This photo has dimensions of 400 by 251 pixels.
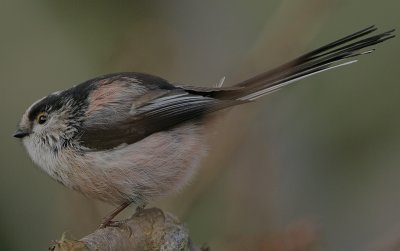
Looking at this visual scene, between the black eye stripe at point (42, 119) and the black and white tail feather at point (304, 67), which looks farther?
the black eye stripe at point (42, 119)

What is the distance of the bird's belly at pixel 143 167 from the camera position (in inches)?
143

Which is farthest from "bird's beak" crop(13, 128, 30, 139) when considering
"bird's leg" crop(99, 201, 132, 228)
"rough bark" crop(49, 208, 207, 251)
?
"rough bark" crop(49, 208, 207, 251)

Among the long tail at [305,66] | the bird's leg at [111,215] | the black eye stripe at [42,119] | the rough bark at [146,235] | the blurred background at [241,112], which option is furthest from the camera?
the black eye stripe at [42,119]

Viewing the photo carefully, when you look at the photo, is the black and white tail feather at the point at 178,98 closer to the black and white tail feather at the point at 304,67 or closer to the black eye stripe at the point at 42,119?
the black and white tail feather at the point at 304,67

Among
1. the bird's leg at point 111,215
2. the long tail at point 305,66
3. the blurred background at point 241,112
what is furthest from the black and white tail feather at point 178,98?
the bird's leg at point 111,215

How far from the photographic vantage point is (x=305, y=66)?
368 centimetres

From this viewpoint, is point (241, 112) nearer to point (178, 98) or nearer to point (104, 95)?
point (178, 98)

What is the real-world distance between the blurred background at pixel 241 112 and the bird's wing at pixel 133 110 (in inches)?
7.9

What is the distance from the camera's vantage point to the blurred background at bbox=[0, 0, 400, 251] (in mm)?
3723

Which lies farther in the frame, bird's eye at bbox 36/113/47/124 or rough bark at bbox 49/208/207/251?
bird's eye at bbox 36/113/47/124

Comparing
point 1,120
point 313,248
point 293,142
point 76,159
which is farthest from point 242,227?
point 1,120

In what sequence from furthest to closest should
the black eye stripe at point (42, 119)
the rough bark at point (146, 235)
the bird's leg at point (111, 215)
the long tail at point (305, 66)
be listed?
the black eye stripe at point (42, 119), the long tail at point (305, 66), the bird's leg at point (111, 215), the rough bark at point (146, 235)

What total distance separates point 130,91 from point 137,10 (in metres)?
2.19

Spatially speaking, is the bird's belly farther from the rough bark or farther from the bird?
the rough bark
